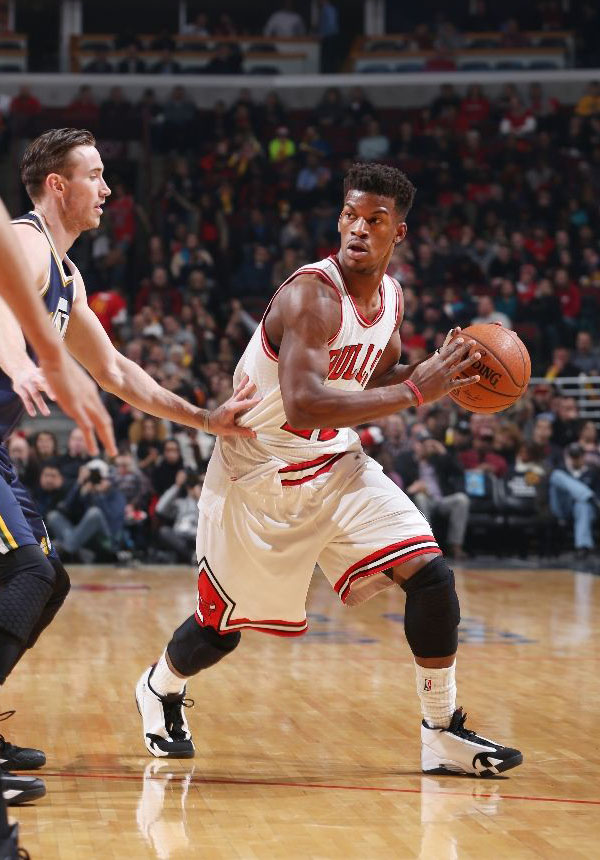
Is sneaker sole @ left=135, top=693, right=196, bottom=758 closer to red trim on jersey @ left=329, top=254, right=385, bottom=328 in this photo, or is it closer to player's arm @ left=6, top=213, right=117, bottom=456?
red trim on jersey @ left=329, top=254, right=385, bottom=328

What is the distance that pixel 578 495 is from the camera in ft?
41.8

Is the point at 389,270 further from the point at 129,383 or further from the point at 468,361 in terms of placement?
the point at 468,361

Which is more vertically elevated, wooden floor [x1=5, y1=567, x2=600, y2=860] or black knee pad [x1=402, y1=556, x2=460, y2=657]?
black knee pad [x1=402, y1=556, x2=460, y2=657]

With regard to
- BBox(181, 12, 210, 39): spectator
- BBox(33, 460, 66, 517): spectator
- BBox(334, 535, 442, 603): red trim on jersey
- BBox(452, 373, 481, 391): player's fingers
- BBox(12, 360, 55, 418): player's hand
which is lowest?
BBox(33, 460, 66, 517): spectator

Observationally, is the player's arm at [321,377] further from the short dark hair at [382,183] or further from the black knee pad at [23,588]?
the black knee pad at [23,588]

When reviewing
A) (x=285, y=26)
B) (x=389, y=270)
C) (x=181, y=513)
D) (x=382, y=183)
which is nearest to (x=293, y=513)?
(x=382, y=183)

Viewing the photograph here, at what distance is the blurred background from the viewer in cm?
1280

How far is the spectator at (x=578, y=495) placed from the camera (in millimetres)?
12758

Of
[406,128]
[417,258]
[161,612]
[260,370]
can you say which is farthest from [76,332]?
[406,128]

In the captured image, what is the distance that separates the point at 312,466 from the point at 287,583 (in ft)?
1.41

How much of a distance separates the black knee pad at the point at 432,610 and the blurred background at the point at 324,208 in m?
7.93

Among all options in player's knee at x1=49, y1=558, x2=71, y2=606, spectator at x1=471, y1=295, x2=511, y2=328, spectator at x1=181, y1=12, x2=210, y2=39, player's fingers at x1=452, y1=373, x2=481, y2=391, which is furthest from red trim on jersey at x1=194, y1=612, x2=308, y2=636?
spectator at x1=181, y1=12, x2=210, y2=39

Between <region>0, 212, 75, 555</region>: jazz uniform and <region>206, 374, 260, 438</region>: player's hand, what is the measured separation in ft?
2.02

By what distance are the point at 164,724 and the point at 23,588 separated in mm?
1017
